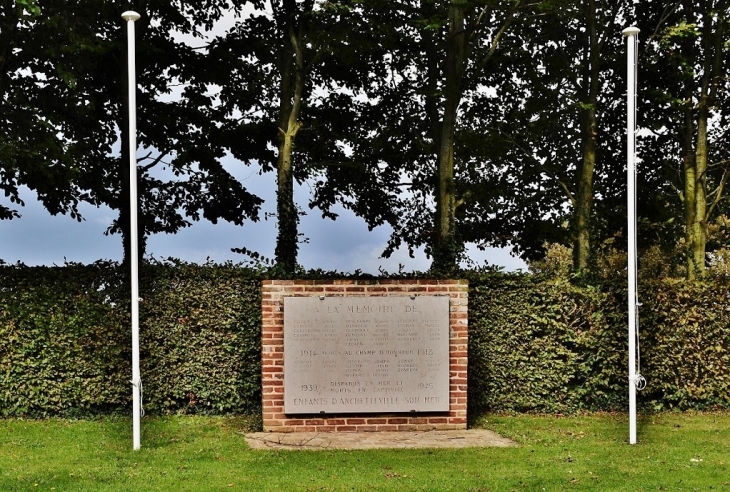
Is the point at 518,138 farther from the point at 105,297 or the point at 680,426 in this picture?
the point at 105,297

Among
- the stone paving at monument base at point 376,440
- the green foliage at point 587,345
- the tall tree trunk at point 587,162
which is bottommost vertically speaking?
the stone paving at monument base at point 376,440

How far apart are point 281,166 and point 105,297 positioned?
6518 millimetres

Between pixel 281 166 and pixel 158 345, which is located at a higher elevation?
pixel 281 166

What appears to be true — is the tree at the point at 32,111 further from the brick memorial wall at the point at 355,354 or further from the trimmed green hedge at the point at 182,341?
the brick memorial wall at the point at 355,354

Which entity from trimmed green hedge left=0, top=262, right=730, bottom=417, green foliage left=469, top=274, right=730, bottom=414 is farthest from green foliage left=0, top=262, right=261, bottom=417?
green foliage left=469, top=274, right=730, bottom=414

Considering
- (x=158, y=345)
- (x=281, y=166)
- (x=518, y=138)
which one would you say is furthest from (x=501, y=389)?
(x=518, y=138)

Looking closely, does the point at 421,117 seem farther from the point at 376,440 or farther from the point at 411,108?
the point at 376,440

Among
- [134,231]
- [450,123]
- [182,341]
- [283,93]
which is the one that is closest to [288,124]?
[283,93]

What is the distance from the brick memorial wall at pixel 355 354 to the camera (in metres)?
12.4

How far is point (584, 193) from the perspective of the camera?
20562mm

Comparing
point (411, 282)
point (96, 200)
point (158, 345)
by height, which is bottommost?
point (158, 345)

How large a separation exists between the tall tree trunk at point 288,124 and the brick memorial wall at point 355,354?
20.6 ft

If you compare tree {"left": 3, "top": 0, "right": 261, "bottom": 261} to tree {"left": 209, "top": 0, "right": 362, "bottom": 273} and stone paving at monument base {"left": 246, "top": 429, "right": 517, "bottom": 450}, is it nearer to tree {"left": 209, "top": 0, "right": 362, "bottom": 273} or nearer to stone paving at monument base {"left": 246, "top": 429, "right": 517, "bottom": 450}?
tree {"left": 209, "top": 0, "right": 362, "bottom": 273}

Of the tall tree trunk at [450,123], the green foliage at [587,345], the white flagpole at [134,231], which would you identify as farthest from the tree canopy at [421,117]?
the white flagpole at [134,231]
